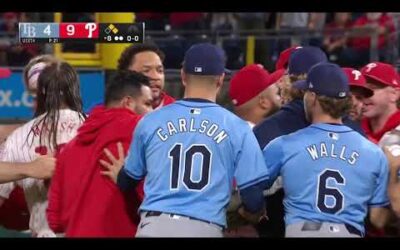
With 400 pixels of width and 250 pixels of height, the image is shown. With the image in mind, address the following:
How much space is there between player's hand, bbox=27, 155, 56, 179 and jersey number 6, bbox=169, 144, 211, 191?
81 cm

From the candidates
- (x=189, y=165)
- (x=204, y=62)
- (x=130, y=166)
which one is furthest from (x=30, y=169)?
(x=204, y=62)

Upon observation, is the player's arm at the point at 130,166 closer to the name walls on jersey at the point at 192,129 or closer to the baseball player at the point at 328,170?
the name walls on jersey at the point at 192,129

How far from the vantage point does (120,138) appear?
6.01 meters

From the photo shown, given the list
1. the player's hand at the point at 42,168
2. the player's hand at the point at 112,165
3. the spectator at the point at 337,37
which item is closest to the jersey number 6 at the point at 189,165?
the player's hand at the point at 112,165

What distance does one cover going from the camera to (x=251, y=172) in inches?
226

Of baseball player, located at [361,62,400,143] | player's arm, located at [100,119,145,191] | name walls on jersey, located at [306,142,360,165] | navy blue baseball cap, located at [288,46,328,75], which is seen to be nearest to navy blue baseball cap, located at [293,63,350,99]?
name walls on jersey, located at [306,142,360,165]

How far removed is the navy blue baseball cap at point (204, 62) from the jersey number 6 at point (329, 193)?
834mm

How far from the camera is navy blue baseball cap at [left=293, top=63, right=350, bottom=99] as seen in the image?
229 inches

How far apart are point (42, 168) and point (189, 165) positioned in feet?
3.15

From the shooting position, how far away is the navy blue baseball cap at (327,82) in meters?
5.82

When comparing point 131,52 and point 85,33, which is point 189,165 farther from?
point 131,52

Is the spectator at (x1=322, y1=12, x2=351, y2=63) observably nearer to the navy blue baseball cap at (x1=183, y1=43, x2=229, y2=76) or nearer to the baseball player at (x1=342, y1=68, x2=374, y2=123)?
the baseball player at (x1=342, y1=68, x2=374, y2=123)

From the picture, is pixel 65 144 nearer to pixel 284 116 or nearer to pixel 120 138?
pixel 120 138
